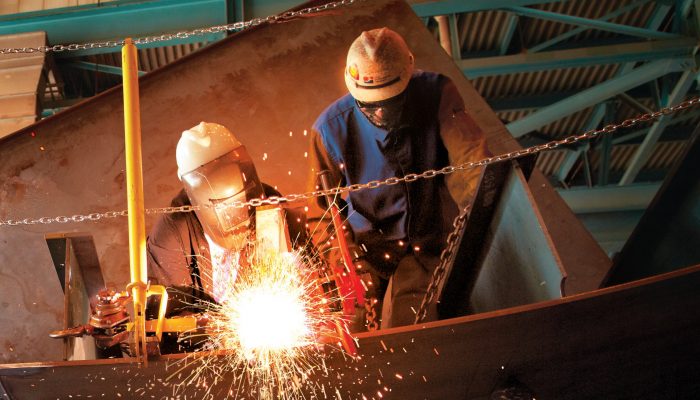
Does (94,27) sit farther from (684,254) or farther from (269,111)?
(684,254)

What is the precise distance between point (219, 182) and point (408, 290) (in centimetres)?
116

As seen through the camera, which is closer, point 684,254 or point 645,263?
point 684,254

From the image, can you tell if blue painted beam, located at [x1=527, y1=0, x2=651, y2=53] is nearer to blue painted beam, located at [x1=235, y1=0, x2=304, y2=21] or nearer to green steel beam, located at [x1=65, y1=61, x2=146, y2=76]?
blue painted beam, located at [x1=235, y1=0, x2=304, y2=21]

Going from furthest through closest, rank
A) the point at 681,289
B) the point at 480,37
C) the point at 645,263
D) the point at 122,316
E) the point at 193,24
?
1. the point at 480,37
2. the point at 193,24
3. the point at 645,263
4. the point at 122,316
5. the point at 681,289

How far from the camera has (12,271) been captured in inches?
218

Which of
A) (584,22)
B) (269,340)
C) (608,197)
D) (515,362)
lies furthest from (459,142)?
(608,197)

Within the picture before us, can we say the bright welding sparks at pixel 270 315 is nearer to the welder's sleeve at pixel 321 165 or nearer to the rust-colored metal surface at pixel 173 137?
the welder's sleeve at pixel 321 165

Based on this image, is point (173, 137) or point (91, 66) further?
point (91, 66)

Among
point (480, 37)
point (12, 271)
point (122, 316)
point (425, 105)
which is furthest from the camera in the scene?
point (480, 37)

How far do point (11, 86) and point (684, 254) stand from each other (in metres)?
5.37

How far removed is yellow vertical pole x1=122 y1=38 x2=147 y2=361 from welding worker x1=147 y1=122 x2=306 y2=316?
890 mm

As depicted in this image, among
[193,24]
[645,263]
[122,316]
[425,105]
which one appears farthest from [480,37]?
[122,316]

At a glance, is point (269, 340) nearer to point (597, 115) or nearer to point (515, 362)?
point (515, 362)

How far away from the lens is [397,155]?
473cm
